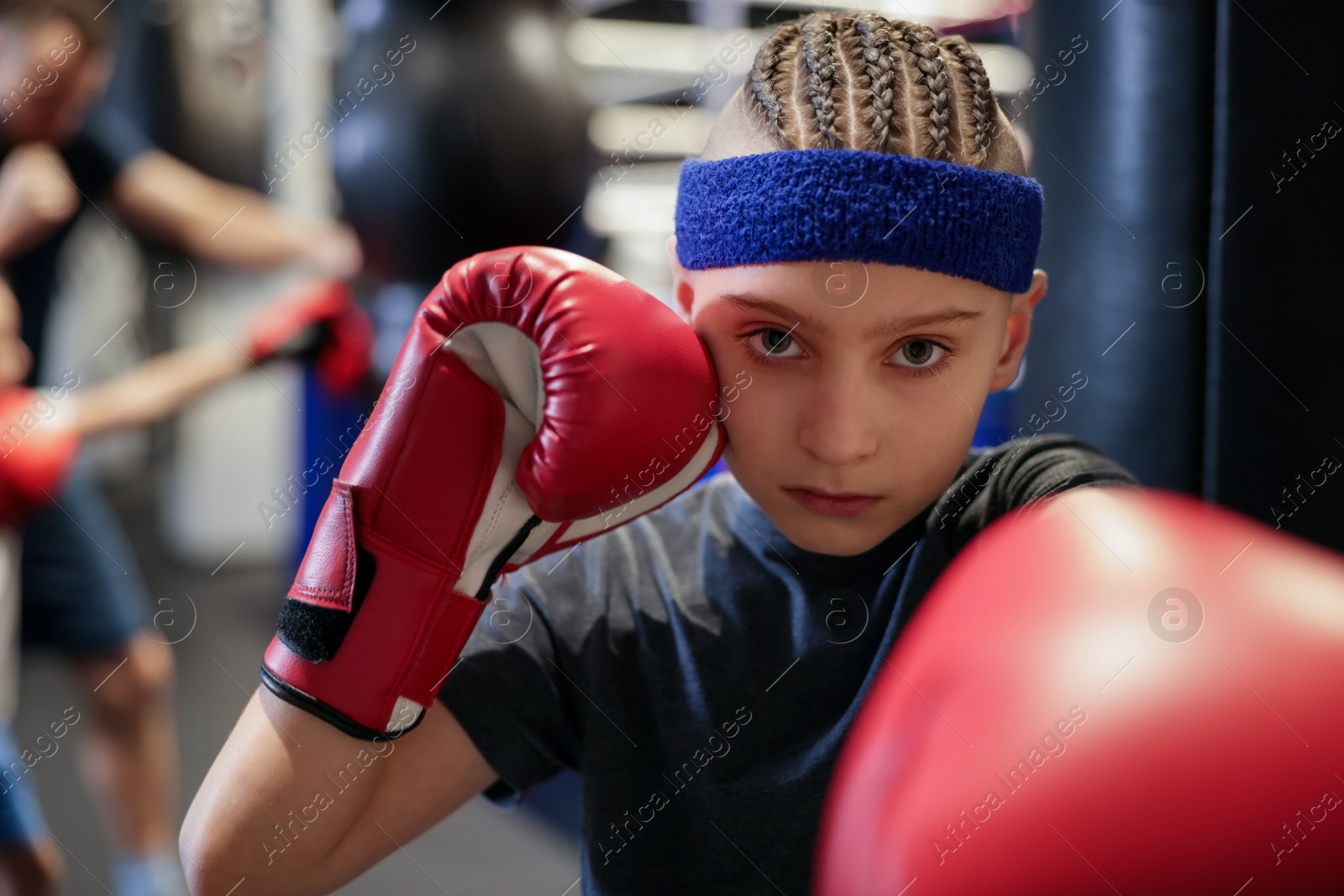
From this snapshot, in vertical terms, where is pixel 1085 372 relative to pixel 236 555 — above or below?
above

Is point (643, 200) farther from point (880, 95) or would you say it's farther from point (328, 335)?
point (880, 95)

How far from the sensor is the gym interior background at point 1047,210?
939 mm

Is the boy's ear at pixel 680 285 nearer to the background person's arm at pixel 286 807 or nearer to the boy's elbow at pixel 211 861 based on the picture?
the background person's arm at pixel 286 807

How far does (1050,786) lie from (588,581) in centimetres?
47

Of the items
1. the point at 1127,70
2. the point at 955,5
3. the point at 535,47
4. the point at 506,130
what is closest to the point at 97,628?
the point at 506,130

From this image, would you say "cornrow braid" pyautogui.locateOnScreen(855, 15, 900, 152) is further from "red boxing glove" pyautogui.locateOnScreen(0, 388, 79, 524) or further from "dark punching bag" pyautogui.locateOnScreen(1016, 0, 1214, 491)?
"red boxing glove" pyautogui.locateOnScreen(0, 388, 79, 524)

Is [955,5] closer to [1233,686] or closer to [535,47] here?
[535,47]

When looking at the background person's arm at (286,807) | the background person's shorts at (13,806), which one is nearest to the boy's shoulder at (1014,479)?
the background person's arm at (286,807)

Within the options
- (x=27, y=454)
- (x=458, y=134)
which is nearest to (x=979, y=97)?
(x=458, y=134)

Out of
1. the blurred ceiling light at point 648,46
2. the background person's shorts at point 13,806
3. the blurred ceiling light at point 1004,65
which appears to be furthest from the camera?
the blurred ceiling light at point 648,46

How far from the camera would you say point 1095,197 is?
1.04 metres

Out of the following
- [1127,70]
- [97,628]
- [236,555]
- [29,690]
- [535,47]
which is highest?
[1127,70]

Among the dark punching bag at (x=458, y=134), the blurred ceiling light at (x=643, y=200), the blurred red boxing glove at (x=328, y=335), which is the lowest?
the blurred ceiling light at (x=643, y=200)

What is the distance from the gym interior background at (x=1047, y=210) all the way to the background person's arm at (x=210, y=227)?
Result: 11 cm
